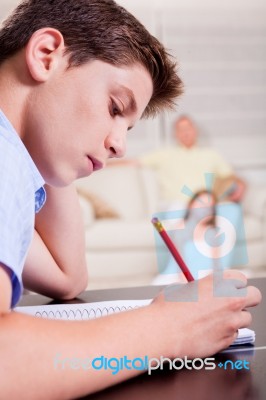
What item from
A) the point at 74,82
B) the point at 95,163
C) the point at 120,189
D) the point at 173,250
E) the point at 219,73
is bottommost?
the point at 120,189

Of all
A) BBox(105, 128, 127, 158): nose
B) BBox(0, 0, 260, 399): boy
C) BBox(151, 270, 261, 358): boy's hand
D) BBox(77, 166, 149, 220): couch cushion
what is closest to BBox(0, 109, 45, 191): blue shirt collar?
BBox(0, 0, 260, 399): boy

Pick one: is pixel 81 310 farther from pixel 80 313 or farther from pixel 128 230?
pixel 128 230

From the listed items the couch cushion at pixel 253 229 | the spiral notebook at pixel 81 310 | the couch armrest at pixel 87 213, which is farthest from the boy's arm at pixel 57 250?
the couch cushion at pixel 253 229

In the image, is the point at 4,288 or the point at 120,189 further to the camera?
the point at 120,189

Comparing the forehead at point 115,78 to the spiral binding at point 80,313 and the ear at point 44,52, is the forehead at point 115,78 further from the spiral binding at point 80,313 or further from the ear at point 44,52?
the spiral binding at point 80,313

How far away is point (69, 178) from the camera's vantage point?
30.6 inches

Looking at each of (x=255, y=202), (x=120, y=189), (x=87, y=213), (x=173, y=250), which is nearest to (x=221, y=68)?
(x=255, y=202)

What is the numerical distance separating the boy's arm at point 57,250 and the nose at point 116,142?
10.7 inches

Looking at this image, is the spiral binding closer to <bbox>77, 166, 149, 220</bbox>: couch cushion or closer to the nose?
the nose

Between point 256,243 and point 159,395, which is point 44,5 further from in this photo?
point 256,243

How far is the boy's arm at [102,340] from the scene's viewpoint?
475 mm

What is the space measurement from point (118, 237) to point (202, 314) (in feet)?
8.88

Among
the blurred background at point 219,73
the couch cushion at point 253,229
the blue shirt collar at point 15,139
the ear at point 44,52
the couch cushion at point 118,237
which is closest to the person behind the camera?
the blue shirt collar at point 15,139

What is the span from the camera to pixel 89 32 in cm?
77
